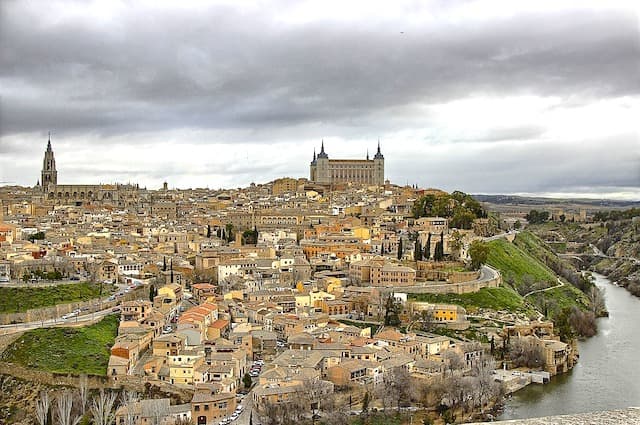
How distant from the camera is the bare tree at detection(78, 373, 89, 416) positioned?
26.4 feet

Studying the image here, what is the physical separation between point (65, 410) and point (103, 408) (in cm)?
39

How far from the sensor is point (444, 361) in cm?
967

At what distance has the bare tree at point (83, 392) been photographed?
8.06m

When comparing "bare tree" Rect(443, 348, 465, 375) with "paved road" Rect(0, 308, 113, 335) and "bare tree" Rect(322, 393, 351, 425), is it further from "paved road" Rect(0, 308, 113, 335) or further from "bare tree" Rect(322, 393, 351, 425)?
"paved road" Rect(0, 308, 113, 335)

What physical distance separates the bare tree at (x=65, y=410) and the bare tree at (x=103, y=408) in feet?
0.61

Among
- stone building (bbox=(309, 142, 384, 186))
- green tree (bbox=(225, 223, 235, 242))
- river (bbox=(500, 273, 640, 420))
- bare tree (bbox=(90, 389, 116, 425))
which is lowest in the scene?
river (bbox=(500, 273, 640, 420))

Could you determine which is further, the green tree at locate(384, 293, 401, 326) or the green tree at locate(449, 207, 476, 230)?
the green tree at locate(449, 207, 476, 230)

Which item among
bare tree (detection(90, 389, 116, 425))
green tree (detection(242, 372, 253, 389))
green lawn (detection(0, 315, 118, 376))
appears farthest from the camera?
green lawn (detection(0, 315, 118, 376))

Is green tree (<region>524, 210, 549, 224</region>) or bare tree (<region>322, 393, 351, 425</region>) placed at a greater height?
green tree (<region>524, 210, 549, 224</region>)

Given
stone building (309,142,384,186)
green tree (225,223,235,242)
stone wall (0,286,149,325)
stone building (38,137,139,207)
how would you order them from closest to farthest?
stone wall (0,286,149,325) < green tree (225,223,235,242) < stone building (38,137,139,207) < stone building (309,142,384,186)

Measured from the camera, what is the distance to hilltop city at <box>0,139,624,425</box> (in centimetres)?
840

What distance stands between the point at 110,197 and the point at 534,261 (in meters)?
16.3

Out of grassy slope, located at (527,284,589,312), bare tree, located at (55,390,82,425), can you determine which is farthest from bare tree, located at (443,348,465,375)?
grassy slope, located at (527,284,589,312)

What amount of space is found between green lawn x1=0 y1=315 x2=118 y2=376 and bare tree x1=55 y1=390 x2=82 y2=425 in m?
0.87
